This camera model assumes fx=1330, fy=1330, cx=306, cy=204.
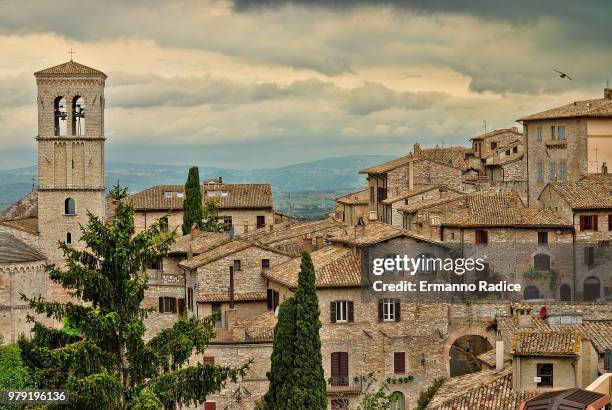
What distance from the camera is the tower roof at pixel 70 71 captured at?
7231 cm

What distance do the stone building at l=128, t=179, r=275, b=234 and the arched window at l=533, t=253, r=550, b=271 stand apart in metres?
30.3

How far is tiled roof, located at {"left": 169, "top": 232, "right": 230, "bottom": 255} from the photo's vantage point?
59.3m

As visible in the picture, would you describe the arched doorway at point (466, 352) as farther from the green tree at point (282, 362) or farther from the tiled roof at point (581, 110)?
the tiled roof at point (581, 110)

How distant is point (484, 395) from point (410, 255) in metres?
18.2

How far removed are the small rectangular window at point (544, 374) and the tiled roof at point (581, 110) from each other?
108 feet

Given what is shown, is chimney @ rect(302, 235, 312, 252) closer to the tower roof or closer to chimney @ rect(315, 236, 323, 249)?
chimney @ rect(315, 236, 323, 249)

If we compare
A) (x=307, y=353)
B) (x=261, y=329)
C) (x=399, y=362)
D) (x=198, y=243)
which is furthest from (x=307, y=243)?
(x=307, y=353)

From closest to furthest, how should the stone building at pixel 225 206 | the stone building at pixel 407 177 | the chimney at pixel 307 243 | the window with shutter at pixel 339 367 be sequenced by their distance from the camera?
the window with shutter at pixel 339 367 < the chimney at pixel 307 243 < the stone building at pixel 407 177 < the stone building at pixel 225 206

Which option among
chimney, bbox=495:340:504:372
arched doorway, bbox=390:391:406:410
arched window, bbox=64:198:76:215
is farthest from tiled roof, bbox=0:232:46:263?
chimney, bbox=495:340:504:372

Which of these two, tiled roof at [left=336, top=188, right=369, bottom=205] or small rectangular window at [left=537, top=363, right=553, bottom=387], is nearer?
small rectangular window at [left=537, top=363, right=553, bottom=387]

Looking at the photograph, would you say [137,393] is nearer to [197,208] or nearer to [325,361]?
[325,361]

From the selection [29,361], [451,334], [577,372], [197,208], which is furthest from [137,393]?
[197,208]

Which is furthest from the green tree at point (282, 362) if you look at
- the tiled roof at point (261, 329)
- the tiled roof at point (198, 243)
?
the tiled roof at point (198, 243)

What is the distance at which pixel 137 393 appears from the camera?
89.2 feet
